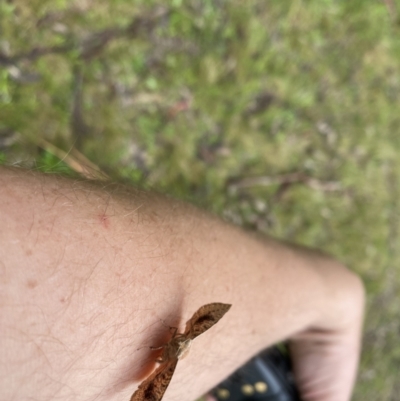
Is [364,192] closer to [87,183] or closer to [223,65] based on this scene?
[223,65]

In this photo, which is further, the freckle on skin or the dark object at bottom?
the dark object at bottom

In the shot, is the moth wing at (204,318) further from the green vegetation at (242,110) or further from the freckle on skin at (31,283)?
the green vegetation at (242,110)

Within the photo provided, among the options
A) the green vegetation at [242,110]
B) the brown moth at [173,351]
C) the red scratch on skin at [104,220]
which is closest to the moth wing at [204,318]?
the brown moth at [173,351]

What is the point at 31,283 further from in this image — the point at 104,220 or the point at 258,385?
the point at 258,385

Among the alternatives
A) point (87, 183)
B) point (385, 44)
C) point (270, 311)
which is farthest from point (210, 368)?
point (385, 44)

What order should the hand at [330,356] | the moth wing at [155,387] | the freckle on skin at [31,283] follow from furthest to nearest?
the hand at [330,356] < the moth wing at [155,387] < the freckle on skin at [31,283]

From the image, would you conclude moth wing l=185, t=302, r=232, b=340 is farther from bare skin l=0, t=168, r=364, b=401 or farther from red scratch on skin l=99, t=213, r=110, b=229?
red scratch on skin l=99, t=213, r=110, b=229

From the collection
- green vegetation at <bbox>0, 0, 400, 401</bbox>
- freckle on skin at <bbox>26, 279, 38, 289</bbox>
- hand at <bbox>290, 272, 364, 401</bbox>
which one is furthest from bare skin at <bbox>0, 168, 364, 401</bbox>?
green vegetation at <bbox>0, 0, 400, 401</bbox>

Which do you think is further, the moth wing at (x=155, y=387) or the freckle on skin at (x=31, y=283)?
the moth wing at (x=155, y=387)
